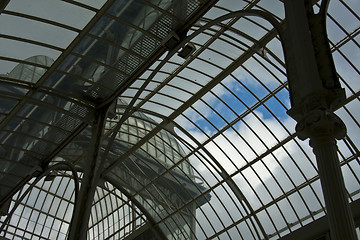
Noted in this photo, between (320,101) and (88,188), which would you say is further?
(88,188)

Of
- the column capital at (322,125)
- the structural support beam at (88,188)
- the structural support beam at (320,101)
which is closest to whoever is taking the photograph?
the structural support beam at (320,101)

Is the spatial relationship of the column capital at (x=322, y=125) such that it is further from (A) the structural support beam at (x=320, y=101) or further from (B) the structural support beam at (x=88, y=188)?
(B) the structural support beam at (x=88, y=188)

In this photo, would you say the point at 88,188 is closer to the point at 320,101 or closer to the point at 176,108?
the point at 176,108

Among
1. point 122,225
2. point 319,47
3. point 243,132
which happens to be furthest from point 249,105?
point 122,225

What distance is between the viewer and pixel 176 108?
93.7ft

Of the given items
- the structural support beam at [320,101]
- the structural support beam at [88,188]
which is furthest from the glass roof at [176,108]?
the structural support beam at [320,101]

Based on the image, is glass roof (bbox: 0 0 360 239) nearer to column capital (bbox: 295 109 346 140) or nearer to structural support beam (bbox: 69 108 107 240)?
structural support beam (bbox: 69 108 107 240)

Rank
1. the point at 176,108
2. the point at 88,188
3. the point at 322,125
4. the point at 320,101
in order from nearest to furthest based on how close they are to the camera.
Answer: the point at 322,125 → the point at 320,101 → the point at 88,188 → the point at 176,108

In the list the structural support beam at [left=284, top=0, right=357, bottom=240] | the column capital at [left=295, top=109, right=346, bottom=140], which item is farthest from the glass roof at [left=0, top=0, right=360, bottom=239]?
the column capital at [left=295, top=109, right=346, bottom=140]

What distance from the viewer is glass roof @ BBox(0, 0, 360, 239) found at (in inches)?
758

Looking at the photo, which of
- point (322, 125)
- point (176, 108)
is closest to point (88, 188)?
point (176, 108)

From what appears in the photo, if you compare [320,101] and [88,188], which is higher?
[88,188]

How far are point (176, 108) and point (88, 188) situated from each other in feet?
32.3

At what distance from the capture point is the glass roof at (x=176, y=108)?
1927 cm
